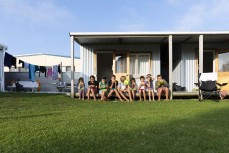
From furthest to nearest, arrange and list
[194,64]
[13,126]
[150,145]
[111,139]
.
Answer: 1. [194,64]
2. [13,126]
3. [111,139]
4. [150,145]

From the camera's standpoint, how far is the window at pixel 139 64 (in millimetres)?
12219

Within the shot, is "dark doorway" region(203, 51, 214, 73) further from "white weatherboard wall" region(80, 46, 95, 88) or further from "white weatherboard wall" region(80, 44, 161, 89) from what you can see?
"white weatherboard wall" region(80, 46, 95, 88)

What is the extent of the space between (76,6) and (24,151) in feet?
40.9

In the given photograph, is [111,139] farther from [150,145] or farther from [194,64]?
[194,64]

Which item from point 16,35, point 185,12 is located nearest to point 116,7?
point 185,12

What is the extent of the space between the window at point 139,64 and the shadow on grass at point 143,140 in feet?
24.5

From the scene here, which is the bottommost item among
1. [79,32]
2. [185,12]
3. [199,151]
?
[199,151]

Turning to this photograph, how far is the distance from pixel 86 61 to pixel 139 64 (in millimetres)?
2081

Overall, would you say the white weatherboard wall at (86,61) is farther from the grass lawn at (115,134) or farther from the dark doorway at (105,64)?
the grass lawn at (115,134)

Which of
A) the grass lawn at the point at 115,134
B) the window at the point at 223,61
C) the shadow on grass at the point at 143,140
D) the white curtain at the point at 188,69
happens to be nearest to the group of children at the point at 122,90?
the white curtain at the point at 188,69

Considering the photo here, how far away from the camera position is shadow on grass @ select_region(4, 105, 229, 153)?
3.38 meters

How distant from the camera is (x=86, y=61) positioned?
12.1 metres

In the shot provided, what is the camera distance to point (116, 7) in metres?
15.7

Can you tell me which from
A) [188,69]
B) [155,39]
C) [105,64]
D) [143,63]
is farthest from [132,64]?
[105,64]
